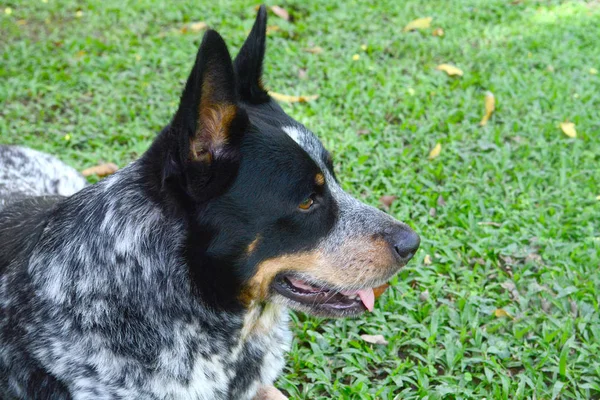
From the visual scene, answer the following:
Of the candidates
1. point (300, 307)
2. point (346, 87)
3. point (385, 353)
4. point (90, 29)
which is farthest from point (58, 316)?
point (90, 29)

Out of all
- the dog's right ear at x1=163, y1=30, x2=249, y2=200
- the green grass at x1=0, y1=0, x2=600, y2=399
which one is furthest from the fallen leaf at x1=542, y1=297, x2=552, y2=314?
the dog's right ear at x1=163, y1=30, x2=249, y2=200

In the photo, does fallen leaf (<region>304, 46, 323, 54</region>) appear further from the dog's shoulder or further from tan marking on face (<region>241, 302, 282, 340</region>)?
tan marking on face (<region>241, 302, 282, 340</region>)

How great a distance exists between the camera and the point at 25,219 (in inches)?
139

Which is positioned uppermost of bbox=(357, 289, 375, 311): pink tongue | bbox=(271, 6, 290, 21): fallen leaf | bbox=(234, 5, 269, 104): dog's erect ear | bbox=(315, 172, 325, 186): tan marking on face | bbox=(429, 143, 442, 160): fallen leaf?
bbox=(234, 5, 269, 104): dog's erect ear

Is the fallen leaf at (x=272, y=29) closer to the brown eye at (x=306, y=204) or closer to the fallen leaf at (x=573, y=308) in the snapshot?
the fallen leaf at (x=573, y=308)

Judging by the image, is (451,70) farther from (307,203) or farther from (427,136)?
(307,203)

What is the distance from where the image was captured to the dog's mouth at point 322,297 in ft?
10.1

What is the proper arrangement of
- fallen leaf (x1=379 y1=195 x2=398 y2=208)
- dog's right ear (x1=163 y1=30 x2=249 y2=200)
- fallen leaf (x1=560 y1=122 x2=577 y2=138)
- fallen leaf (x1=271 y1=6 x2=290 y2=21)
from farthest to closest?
fallen leaf (x1=271 y1=6 x2=290 y2=21), fallen leaf (x1=560 y1=122 x2=577 y2=138), fallen leaf (x1=379 y1=195 x2=398 y2=208), dog's right ear (x1=163 y1=30 x2=249 y2=200)

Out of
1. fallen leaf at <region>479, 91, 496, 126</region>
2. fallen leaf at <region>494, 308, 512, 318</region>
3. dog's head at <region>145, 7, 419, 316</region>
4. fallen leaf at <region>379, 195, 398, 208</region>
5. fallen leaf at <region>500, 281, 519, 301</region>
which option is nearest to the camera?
dog's head at <region>145, 7, 419, 316</region>

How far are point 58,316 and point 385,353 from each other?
1.99 m

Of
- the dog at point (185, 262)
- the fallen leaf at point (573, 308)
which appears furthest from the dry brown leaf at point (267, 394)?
the fallen leaf at point (573, 308)

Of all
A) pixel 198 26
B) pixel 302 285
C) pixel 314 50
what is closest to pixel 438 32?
pixel 314 50

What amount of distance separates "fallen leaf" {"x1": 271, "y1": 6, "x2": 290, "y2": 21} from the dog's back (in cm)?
409

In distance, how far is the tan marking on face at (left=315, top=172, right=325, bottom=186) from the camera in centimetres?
299
